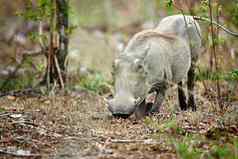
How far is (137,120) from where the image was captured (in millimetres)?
8062

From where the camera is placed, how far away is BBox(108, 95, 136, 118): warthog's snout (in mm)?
7895

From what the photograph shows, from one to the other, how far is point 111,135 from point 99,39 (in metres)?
12.1

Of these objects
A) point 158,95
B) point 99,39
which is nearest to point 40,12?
point 158,95

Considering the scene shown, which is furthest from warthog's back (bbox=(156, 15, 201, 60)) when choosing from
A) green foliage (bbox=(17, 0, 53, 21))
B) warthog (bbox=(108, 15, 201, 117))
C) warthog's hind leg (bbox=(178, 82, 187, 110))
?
green foliage (bbox=(17, 0, 53, 21))

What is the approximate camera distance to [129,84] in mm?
8266

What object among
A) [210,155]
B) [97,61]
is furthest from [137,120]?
[97,61]

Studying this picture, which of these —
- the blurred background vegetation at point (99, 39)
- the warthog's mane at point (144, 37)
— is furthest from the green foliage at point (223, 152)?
the warthog's mane at point (144, 37)

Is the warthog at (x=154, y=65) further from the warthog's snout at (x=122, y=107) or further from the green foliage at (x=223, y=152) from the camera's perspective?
the green foliage at (x=223, y=152)

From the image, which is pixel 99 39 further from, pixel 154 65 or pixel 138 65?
pixel 138 65

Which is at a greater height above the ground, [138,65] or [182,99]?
[138,65]

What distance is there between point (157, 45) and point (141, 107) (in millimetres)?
893

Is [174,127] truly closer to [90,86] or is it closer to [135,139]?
[135,139]

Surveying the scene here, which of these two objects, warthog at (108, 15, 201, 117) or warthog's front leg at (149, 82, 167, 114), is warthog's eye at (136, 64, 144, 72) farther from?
warthog's front leg at (149, 82, 167, 114)

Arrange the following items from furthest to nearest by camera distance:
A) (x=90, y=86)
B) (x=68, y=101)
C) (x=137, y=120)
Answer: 1. (x=90, y=86)
2. (x=68, y=101)
3. (x=137, y=120)
